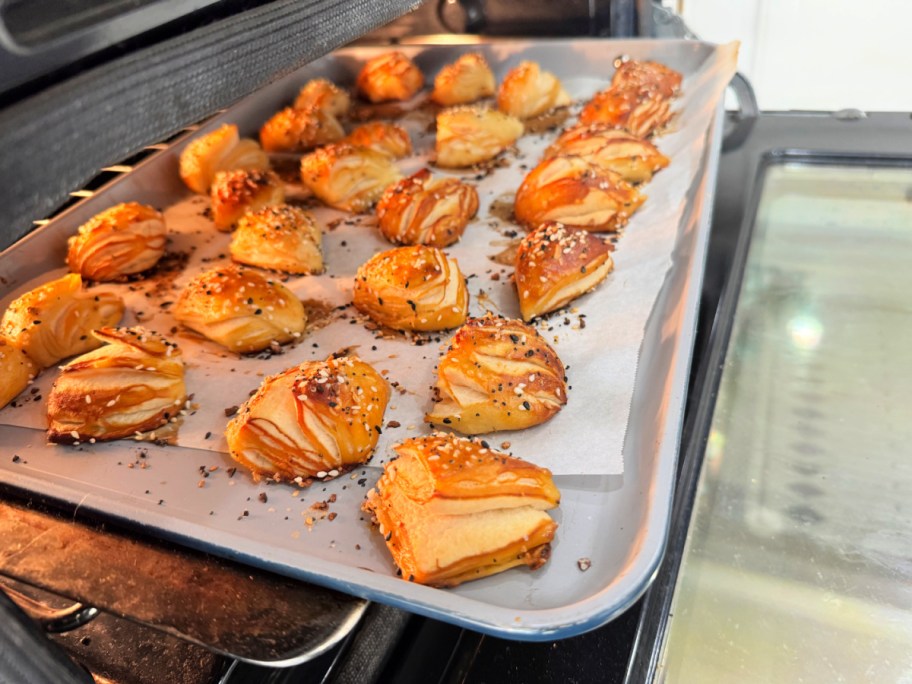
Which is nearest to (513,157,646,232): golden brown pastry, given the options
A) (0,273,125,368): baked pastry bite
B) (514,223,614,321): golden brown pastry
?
(514,223,614,321): golden brown pastry

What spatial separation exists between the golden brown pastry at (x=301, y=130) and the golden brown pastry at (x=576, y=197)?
1.19m

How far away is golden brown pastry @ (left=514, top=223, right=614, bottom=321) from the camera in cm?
218

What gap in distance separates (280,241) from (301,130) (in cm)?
102

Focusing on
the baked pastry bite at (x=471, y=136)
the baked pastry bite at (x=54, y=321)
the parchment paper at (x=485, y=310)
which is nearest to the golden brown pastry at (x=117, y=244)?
the parchment paper at (x=485, y=310)

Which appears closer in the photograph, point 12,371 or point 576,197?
point 12,371

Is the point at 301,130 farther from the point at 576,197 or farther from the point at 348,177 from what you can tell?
the point at 576,197

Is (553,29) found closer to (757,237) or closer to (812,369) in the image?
(757,237)

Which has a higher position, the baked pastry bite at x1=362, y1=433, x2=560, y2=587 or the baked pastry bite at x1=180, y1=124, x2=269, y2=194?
the baked pastry bite at x1=180, y1=124, x2=269, y2=194

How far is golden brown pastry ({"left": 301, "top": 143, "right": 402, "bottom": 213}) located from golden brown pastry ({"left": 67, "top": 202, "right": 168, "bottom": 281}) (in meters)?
0.68

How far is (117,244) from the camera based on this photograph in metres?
2.53

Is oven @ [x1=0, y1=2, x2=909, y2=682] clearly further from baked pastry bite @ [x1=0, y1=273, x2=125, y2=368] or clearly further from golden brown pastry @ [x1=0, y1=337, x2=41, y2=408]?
baked pastry bite @ [x1=0, y1=273, x2=125, y2=368]

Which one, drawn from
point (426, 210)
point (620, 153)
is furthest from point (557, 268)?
point (620, 153)

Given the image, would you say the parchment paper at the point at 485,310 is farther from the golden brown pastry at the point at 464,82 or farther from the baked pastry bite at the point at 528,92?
the golden brown pastry at the point at 464,82

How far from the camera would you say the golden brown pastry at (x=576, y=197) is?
100 inches
